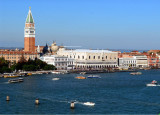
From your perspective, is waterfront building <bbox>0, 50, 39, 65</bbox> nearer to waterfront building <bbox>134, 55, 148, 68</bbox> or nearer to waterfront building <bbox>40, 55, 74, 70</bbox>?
waterfront building <bbox>40, 55, 74, 70</bbox>

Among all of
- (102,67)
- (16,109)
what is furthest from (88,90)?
(102,67)

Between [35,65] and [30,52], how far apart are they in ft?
13.0

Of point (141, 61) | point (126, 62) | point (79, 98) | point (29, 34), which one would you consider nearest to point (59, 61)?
point (29, 34)

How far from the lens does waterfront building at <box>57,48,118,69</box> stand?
39531 millimetres

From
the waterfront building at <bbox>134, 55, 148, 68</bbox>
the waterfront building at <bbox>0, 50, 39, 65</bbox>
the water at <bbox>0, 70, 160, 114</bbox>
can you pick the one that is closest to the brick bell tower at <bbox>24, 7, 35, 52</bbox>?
the waterfront building at <bbox>0, 50, 39, 65</bbox>

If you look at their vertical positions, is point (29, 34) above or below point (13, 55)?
above

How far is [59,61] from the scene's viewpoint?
36750 mm

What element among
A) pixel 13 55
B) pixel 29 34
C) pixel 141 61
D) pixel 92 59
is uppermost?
pixel 29 34

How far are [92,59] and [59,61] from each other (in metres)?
4.50

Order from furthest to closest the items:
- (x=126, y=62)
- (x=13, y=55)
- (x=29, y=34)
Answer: (x=126, y=62)
(x=29, y=34)
(x=13, y=55)

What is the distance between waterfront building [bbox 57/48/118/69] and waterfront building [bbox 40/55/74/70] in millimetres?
1254

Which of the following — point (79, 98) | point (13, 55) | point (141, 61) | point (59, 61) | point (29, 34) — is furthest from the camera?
point (141, 61)

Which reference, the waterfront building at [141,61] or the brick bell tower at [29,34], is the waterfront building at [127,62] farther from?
the brick bell tower at [29,34]

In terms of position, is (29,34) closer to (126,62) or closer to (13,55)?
(13,55)
